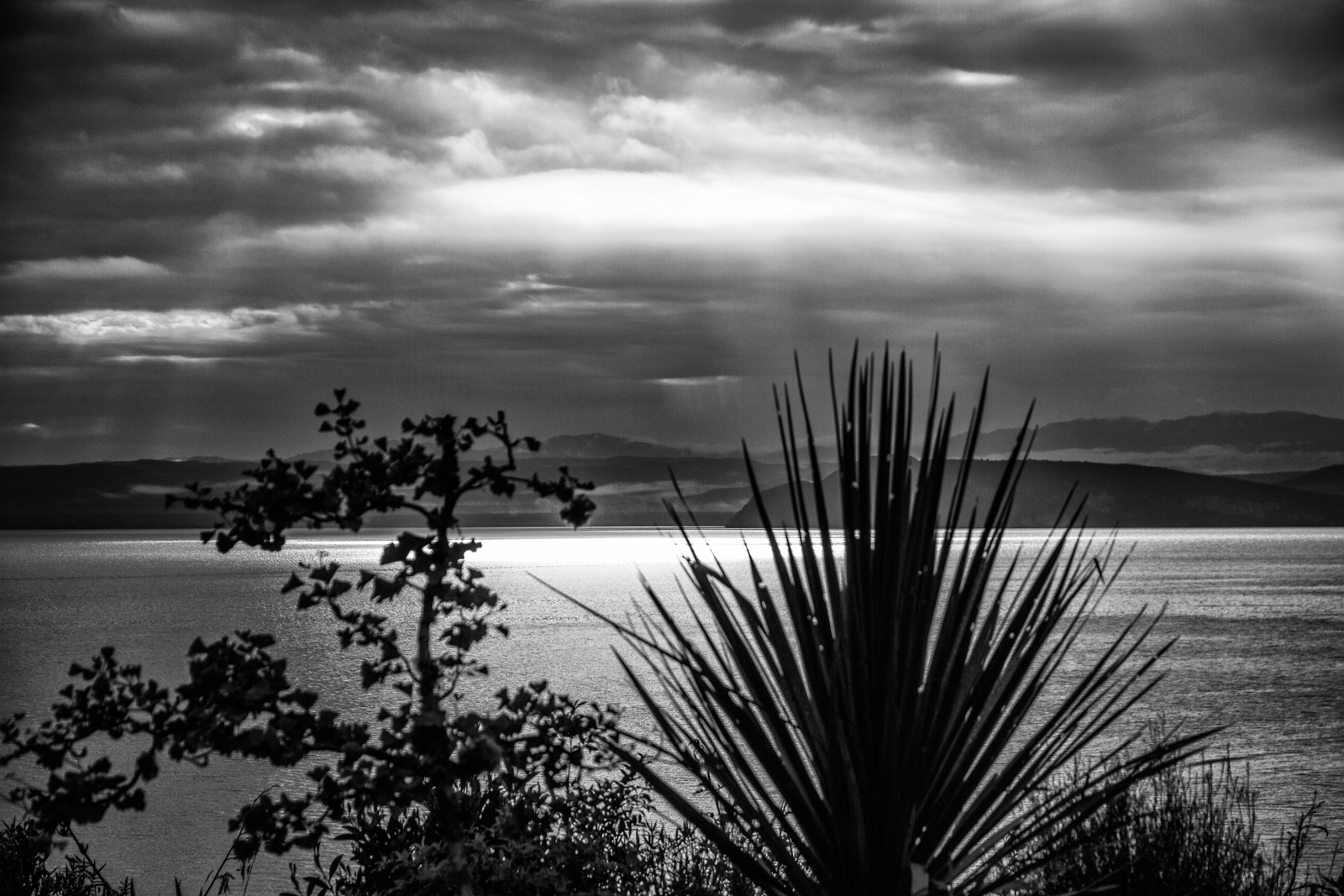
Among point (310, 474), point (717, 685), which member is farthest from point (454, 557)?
point (717, 685)

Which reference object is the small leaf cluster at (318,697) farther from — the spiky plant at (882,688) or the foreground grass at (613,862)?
the foreground grass at (613,862)

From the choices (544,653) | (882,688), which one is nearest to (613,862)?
(882,688)

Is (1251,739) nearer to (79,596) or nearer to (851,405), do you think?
(851,405)

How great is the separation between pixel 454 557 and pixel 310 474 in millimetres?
427

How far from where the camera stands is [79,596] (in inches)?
3733

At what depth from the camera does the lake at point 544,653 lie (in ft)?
65.1

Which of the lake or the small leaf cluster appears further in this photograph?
the lake

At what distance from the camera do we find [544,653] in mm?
45875

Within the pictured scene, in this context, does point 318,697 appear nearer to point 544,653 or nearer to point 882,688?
point 882,688

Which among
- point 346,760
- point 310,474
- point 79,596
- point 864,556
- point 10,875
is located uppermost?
point 310,474

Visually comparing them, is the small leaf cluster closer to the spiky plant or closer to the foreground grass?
the spiky plant

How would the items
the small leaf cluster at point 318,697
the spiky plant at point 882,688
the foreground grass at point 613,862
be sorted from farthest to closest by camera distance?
the foreground grass at point 613,862, the spiky plant at point 882,688, the small leaf cluster at point 318,697

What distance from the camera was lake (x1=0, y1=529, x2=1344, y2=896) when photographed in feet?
65.1

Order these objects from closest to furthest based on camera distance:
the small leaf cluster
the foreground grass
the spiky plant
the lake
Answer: the small leaf cluster
the spiky plant
the foreground grass
the lake
